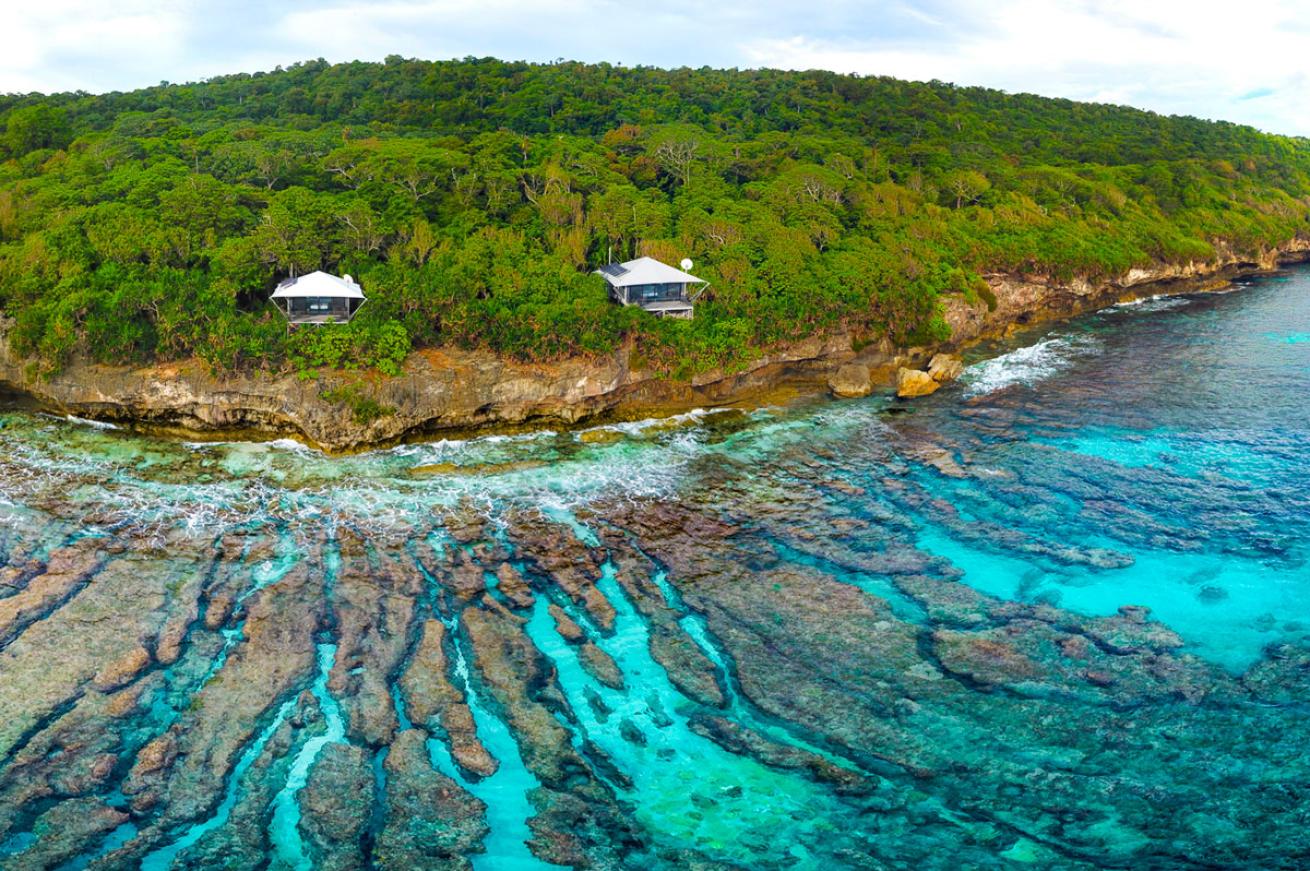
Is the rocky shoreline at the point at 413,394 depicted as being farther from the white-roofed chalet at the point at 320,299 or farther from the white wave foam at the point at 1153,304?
the white wave foam at the point at 1153,304

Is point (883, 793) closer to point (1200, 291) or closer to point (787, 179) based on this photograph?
point (787, 179)

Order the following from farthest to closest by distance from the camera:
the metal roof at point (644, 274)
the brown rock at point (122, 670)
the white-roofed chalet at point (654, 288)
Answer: the white-roofed chalet at point (654, 288)
the metal roof at point (644, 274)
the brown rock at point (122, 670)

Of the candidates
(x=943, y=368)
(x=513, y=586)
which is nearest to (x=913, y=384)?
(x=943, y=368)

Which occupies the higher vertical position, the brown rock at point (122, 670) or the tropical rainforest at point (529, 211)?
the tropical rainforest at point (529, 211)

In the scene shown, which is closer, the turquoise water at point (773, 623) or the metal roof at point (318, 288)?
the turquoise water at point (773, 623)

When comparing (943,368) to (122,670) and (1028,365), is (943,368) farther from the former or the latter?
(122,670)

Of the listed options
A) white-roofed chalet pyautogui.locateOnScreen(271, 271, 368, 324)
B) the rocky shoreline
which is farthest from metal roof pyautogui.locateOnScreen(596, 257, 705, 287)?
white-roofed chalet pyautogui.locateOnScreen(271, 271, 368, 324)

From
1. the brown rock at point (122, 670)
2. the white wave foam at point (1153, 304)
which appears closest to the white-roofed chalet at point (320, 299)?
the brown rock at point (122, 670)
